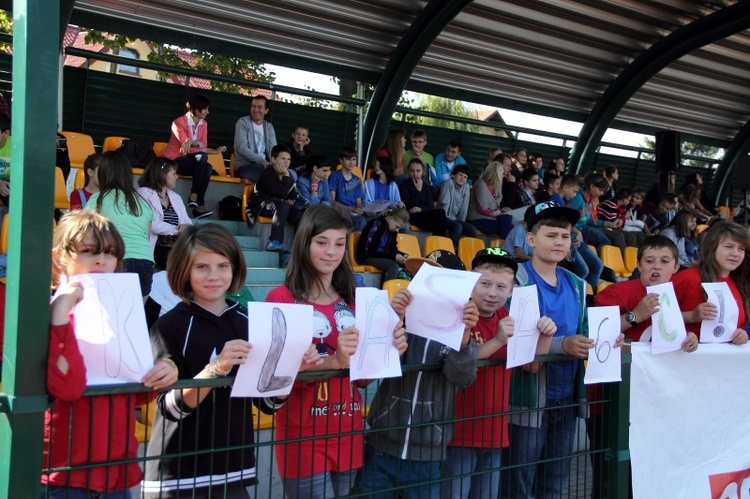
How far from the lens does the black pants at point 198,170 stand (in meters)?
9.27

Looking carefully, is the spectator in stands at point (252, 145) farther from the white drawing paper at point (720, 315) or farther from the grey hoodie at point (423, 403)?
the grey hoodie at point (423, 403)

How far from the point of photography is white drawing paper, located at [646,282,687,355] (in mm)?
3783

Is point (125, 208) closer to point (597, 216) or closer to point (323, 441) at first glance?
point (323, 441)

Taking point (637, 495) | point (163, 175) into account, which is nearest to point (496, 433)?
point (637, 495)

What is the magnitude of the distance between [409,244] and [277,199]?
189cm

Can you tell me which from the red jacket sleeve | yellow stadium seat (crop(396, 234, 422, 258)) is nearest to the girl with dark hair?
the red jacket sleeve

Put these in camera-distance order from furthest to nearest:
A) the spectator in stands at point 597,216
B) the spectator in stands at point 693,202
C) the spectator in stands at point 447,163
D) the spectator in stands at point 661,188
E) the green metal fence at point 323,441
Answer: the spectator in stands at point 693,202, the spectator in stands at point 661,188, the spectator in stands at point 597,216, the spectator in stands at point 447,163, the green metal fence at point 323,441

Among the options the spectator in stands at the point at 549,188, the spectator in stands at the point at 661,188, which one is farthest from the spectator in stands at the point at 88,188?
the spectator in stands at the point at 661,188

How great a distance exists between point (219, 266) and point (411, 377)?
3.05 feet

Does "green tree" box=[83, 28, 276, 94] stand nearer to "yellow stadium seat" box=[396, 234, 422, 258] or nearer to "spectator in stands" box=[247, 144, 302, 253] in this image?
"spectator in stands" box=[247, 144, 302, 253]

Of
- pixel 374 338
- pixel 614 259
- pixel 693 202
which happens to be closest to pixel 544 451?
pixel 374 338

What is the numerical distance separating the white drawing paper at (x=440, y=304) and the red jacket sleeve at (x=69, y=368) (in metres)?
1.31

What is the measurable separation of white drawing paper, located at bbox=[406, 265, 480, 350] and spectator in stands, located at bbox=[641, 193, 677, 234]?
11.6m

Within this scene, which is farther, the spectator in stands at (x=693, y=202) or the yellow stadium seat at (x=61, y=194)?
the spectator in stands at (x=693, y=202)
